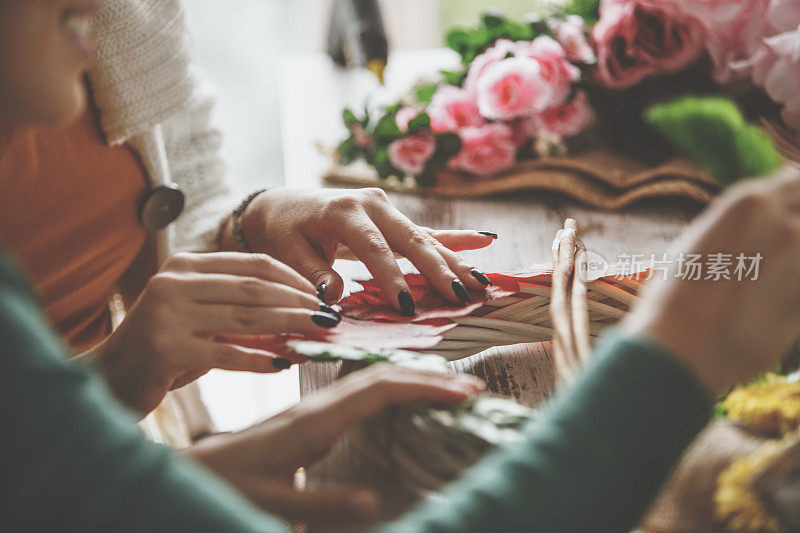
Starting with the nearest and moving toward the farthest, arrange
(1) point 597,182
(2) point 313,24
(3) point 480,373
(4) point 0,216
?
(3) point 480,373 → (4) point 0,216 → (1) point 597,182 → (2) point 313,24

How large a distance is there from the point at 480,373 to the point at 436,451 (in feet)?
0.52

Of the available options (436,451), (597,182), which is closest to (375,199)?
(436,451)

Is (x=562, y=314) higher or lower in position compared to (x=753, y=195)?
lower

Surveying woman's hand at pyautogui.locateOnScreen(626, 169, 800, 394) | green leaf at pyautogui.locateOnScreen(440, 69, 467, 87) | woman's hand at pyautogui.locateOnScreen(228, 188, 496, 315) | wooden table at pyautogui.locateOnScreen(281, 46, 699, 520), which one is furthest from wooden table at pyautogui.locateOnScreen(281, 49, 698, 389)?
woman's hand at pyautogui.locateOnScreen(626, 169, 800, 394)

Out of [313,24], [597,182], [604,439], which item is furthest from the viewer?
[313,24]

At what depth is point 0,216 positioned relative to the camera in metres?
0.69

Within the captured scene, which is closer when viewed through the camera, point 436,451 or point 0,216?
point 436,451

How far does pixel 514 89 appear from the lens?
3.05 feet

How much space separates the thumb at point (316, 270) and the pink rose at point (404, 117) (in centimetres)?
39

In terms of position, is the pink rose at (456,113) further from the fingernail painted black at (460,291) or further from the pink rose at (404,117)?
the fingernail painted black at (460,291)

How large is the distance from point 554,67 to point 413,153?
0.23 metres

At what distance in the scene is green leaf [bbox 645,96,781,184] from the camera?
391 mm

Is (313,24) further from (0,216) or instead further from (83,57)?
(83,57)

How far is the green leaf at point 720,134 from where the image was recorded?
391mm
